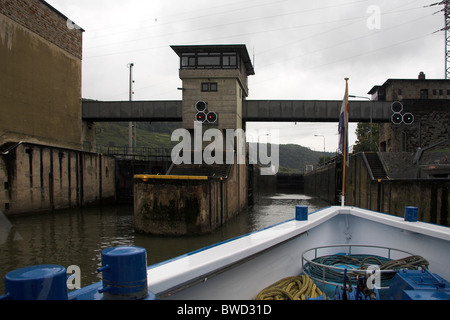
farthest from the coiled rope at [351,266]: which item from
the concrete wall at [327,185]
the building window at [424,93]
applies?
the building window at [424,93]

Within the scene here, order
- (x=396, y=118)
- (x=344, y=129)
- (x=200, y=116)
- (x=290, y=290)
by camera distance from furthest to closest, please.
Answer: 1. (x=396, y=118)
2. (x=200, y=116)
3. (x=344, y=129)
4. (x=290, y=290)

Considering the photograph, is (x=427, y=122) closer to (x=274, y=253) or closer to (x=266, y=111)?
(x=266, y=111)

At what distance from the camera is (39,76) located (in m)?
27.1

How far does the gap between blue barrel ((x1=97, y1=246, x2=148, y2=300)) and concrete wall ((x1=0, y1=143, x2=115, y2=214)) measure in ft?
74.7

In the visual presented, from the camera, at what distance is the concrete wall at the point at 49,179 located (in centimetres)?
2134

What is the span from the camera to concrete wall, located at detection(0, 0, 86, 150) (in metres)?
23.9

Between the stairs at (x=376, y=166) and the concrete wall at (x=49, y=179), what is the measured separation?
2351 cm

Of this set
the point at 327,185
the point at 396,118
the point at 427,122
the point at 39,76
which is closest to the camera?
the point at 39,76

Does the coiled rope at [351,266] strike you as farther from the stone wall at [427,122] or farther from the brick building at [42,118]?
the stone wall at [427,122]

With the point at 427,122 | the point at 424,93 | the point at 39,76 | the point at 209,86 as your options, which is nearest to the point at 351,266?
the point at 209,86

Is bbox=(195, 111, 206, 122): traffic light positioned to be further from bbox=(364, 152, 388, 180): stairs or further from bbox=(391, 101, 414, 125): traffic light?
bbox=(391, 101, 414, 125): traffic light

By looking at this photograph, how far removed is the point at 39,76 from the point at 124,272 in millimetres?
30070
